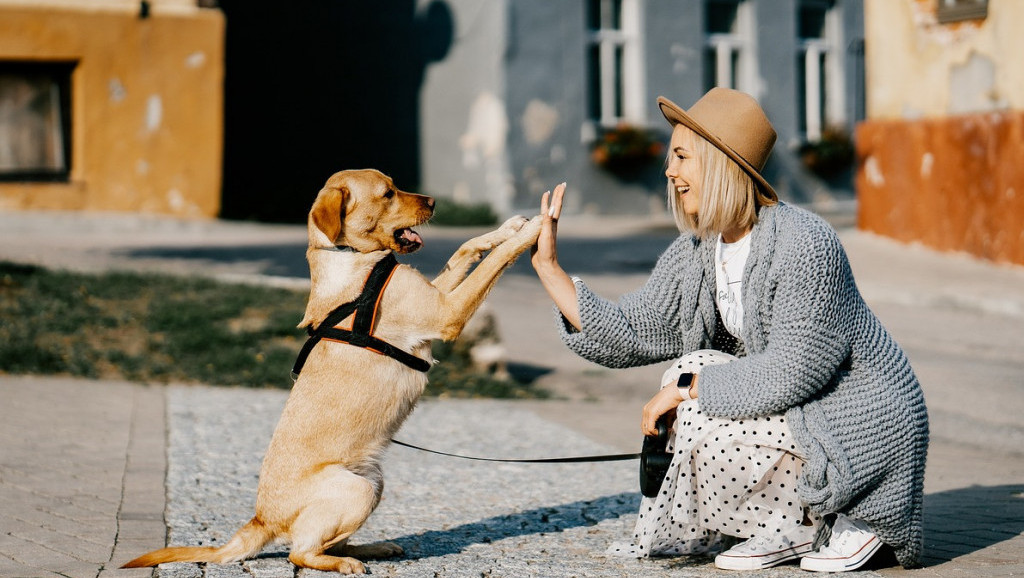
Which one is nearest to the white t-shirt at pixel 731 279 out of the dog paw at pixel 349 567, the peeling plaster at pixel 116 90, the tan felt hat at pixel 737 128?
the tan felt hat at pixel 737 128

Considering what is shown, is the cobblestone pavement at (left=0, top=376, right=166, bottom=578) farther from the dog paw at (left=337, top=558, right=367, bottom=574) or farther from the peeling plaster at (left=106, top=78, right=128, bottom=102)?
the peeling plaster at (left=106, top=78, right=128, bottom=102)

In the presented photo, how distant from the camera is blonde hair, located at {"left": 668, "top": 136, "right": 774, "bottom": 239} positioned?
13.5 ft

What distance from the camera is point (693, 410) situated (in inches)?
161

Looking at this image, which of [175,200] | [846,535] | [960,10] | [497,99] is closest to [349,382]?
[846,535]

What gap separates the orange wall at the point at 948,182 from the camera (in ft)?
39.8

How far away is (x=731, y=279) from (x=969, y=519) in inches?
67.4

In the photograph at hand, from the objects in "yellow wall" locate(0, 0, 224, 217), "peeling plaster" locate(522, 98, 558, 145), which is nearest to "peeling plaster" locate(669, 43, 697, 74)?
"peeling plaster" locate(522, 98, 558, 145)

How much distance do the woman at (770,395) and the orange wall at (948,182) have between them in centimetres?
881

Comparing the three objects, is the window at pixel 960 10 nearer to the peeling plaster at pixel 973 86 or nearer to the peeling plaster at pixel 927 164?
the peeling plaster at pixel 973 86

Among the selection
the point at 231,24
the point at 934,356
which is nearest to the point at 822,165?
the point at 231,24

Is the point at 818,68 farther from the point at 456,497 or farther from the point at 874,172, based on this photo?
the point at 456,497

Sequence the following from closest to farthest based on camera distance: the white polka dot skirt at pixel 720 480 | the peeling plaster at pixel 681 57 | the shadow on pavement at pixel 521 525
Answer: the white polka dot skirt at pixel 720 480 → the shadow on pavement at pixel 521 525 → the peeling plaster at pixel 681 57

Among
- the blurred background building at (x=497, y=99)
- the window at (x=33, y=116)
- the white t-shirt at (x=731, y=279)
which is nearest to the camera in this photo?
the white t-shirt at (x=731, y=279)

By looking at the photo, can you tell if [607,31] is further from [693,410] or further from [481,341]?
[693,410]
